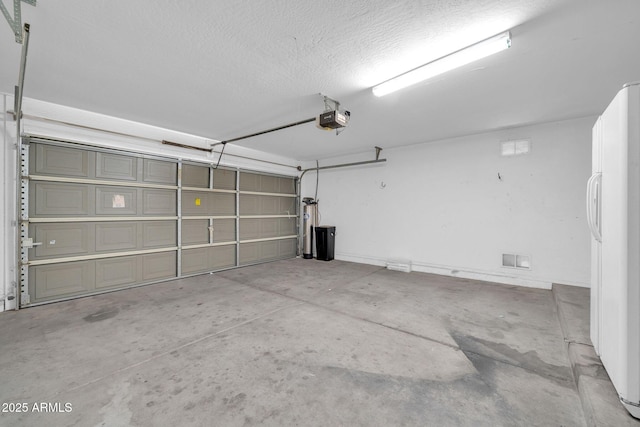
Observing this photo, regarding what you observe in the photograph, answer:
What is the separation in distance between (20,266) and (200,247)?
2230 mm

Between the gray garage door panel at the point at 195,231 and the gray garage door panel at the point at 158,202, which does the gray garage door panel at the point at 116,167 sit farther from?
the gray garage door panel at the point at 195,231

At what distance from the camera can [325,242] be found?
6156mm

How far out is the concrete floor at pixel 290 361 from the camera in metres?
1.50

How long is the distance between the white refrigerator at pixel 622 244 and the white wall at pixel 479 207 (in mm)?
2747

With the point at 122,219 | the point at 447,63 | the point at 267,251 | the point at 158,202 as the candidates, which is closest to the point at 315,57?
the point at 447,63

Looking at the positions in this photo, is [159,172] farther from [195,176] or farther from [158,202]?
[195,176]

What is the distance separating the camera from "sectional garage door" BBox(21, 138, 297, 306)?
315 centimetres

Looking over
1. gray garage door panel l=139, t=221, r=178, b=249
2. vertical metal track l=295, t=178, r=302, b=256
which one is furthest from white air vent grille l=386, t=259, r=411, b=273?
gray garage door panel l=139, t=221, r=178, b=249

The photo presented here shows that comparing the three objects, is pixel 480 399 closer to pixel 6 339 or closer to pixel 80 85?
pixel 6 339

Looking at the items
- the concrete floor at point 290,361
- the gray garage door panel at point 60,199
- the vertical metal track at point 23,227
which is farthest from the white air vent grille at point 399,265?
the vertical metal track at point 23,227

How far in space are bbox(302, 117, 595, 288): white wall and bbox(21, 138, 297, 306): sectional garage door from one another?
2770 millimetres

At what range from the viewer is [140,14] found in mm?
1733

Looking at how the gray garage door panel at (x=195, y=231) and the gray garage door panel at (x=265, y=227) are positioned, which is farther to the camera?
the gray garage door panel at (x=265, y=227)

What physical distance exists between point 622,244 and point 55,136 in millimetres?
5624
